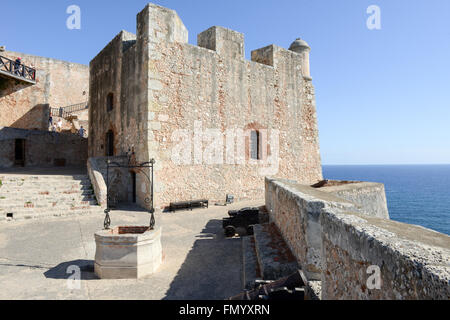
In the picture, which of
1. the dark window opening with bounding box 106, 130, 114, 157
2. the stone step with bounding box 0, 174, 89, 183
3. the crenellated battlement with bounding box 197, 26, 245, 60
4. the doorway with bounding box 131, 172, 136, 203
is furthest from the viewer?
the dark window opening with bounding box 106, 130, 114, 157

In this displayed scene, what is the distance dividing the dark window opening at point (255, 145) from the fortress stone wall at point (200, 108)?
0.06m

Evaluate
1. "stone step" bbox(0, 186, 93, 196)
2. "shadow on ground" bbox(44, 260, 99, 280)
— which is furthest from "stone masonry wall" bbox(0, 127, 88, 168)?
"shadow on ground" bbox(44, 260, 99, 280)

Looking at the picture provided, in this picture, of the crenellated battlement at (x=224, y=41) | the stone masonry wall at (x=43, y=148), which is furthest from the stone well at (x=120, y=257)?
the stone masonry wall at (x=43, y=148)

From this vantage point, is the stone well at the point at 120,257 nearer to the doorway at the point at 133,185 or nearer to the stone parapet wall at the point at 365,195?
the stone parapet wall at the point at 365,195

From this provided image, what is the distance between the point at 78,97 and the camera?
27.3m

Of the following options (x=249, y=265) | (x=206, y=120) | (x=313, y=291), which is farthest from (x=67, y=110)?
(x=313, y=291)

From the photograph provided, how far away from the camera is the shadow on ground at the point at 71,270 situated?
4.97 metres

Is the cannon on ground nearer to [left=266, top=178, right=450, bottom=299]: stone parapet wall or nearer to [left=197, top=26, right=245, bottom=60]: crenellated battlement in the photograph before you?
[left=266, top=178, right=450, bottom=299]: stone parapet wall

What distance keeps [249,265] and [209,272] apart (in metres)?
0.79

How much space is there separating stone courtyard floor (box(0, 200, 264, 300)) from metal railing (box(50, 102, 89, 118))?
19.7m

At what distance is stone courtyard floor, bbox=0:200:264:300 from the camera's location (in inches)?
173

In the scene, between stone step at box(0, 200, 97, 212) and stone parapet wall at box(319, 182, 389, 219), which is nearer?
stone parapet wall at box(319, 182, 389, 219)

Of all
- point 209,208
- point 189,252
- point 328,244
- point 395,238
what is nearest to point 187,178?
point 209,208
